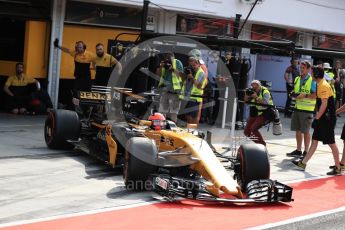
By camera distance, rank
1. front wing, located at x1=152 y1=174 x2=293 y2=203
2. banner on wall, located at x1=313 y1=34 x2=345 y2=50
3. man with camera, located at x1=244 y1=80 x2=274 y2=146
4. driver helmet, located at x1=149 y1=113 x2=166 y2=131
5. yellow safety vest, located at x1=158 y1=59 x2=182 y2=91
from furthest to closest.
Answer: banner on wall, located at x1=313 y1=34 x2=345 y2=50 < yellow safety vest, located at x1=158 y1=59 x2=182 y2=91 < man with camera, located at x1=244 y1=80 x2=274 y2=146 < driver helmet, located at x1=149 y1=113 x2=166 y2=131 < front wing, located at x1=152 y1=174 x2=293 y2=203

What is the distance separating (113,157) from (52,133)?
2033mm

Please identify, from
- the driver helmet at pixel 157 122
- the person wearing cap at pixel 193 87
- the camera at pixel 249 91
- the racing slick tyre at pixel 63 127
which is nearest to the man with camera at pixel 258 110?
the camera at pixel 249 91

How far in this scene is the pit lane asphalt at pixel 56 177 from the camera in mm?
7703

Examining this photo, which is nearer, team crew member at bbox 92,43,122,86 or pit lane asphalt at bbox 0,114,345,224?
pit lane asphalt at bbox 0,114,345,224

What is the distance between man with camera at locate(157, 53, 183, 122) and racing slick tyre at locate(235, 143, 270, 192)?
12.9 feet

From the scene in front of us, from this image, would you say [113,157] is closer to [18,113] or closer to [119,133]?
[119,133]

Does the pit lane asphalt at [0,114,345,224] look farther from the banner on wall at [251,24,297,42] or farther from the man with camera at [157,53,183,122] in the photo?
the banner on wall at [251,24,297,42]

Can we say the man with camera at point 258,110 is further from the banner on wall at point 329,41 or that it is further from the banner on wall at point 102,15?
the banner on wall at point 329,41

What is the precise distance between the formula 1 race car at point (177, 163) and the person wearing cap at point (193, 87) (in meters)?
2.91

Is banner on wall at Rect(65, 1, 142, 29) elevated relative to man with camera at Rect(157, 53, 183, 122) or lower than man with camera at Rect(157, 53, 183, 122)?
elevated

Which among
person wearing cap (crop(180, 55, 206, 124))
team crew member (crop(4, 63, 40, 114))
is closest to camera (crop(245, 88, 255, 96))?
person wearing cap (crop(180, 55, 206, 124))

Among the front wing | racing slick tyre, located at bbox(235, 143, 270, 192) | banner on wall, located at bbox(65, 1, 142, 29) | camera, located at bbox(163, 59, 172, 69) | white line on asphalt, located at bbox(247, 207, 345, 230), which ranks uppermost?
banner on wall, located at bbox(65, 1, 142, 29)

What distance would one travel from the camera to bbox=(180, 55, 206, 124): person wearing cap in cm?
1330

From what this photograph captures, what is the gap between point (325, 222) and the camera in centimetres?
793
